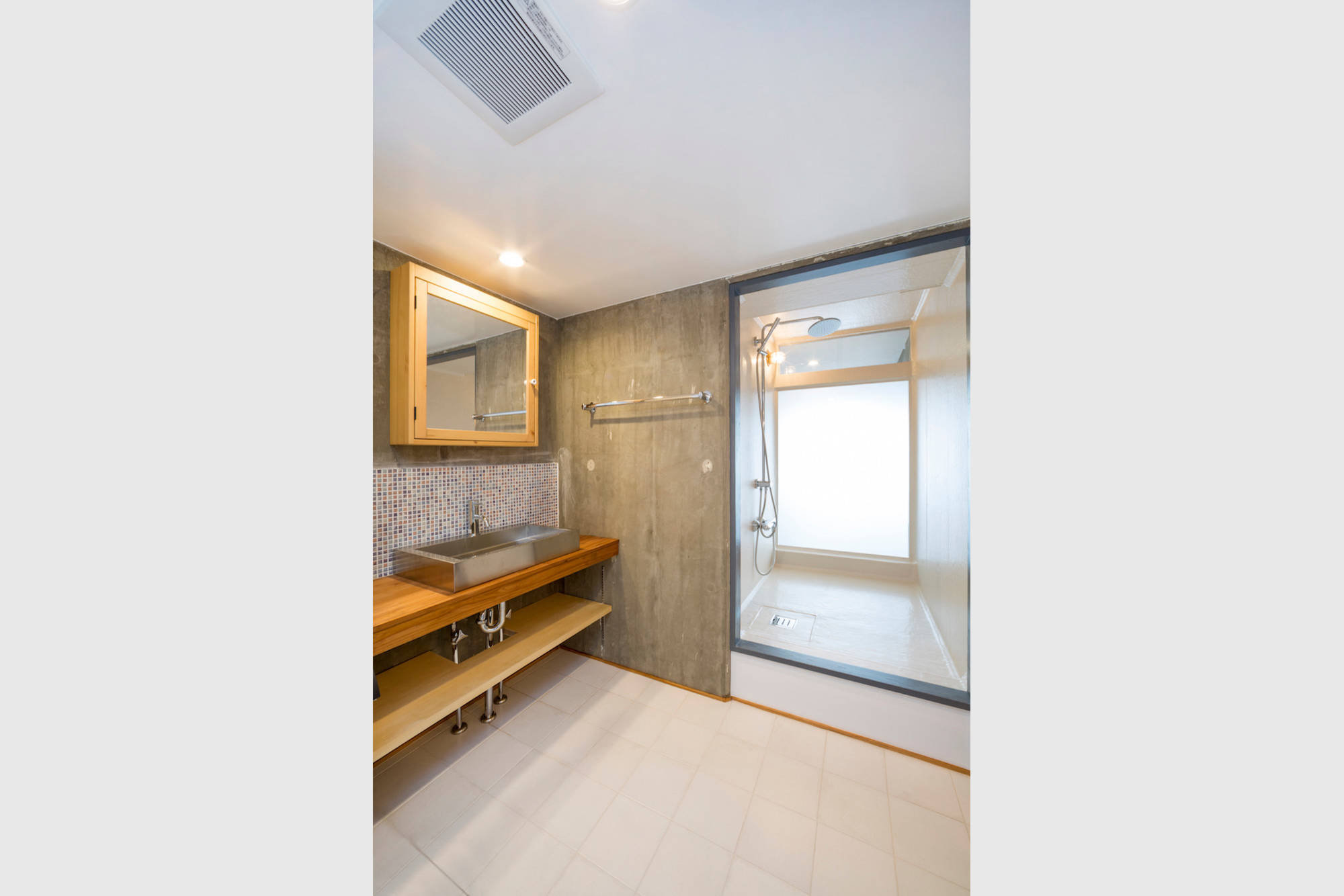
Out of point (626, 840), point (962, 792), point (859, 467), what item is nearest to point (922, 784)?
point (962, 792)

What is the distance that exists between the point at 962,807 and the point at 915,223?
1.99 m

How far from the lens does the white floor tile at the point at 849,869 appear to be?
1137 millimetres

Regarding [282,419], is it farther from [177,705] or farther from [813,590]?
[813,590]

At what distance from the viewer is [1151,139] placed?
190 mm

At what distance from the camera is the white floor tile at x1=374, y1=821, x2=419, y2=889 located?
1.16 m

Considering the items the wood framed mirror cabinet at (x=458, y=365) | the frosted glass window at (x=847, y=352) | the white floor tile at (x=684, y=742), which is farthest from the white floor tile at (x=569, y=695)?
the frosted glass window at (x=847, y=352)

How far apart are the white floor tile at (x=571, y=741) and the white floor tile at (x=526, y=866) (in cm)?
28

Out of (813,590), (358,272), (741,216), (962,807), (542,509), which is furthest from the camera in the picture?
(813,590)

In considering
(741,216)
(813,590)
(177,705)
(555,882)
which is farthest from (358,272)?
(813,590)

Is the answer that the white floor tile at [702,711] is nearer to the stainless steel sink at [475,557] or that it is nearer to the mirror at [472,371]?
the stainless steel sink at [475,557]

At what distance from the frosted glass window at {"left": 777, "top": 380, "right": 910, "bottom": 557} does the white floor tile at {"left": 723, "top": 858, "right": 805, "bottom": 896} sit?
7.21ft

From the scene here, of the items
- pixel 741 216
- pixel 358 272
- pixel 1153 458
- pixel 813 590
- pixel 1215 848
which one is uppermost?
pixel 741 216

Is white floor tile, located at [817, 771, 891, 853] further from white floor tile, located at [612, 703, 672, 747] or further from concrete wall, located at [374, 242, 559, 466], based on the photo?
concrete wall, located at [374, 242, 559, 466]

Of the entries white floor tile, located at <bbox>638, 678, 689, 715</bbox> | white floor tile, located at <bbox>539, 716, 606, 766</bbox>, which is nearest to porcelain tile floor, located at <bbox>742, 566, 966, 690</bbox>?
white floor tile, located at <bbox>638, 678, 689, 715</bbox>
